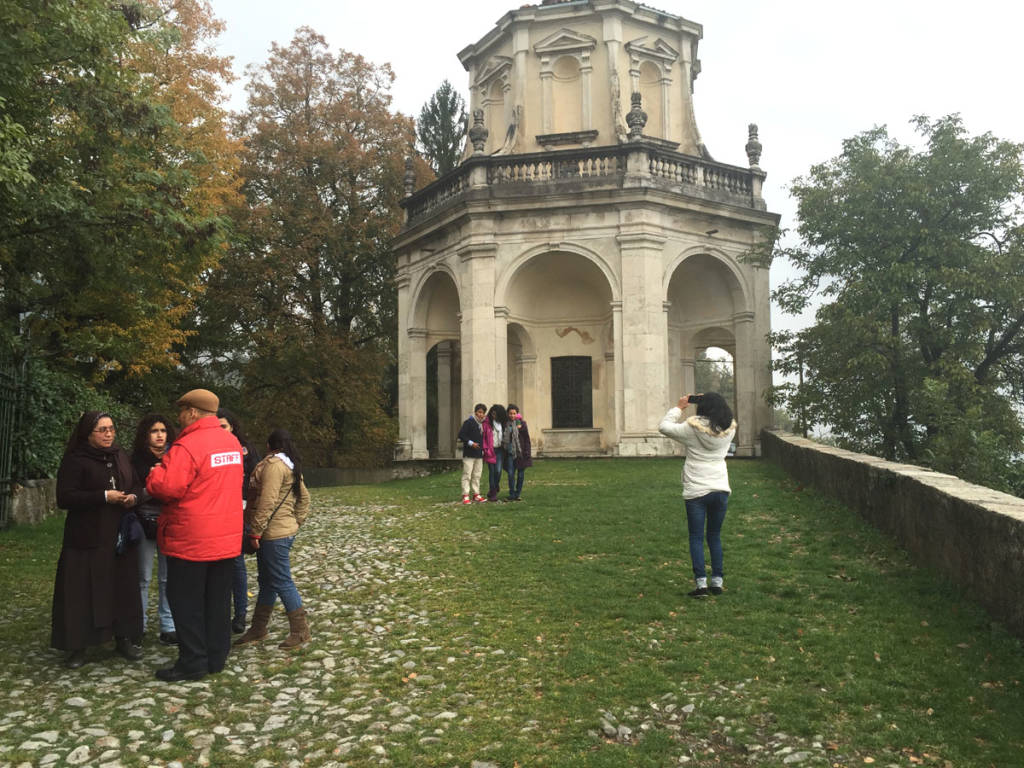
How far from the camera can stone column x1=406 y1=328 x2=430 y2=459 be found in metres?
26.1

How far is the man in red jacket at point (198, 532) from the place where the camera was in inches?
204

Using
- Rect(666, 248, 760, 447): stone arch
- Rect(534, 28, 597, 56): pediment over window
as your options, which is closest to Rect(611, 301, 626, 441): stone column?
Rect(666, 248, 760, 447): stone arch

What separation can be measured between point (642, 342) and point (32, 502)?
47.3 ft

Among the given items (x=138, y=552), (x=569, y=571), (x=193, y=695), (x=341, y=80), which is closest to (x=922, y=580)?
(x=569, y=571)

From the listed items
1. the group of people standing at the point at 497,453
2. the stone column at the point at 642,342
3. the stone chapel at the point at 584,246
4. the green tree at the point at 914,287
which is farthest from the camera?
the stone chapel at the point at 584,246

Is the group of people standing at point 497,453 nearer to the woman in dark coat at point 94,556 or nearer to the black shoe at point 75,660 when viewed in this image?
the woman in dark coat at point 94,556

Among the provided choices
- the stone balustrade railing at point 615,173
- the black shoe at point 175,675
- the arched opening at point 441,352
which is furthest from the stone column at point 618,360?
the black shoe at point 175,675

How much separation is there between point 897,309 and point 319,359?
1852 centimetres

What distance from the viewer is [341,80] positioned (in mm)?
31562

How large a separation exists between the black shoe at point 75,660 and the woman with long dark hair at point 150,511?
16.6 inches

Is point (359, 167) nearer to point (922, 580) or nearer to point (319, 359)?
point (319, 359)

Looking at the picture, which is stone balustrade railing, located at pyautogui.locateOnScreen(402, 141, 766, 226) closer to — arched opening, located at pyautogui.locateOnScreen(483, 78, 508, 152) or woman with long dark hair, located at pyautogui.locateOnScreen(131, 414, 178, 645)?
arched opening, located at pyautogui.locateOnScreen(483, 78, 508, 152)

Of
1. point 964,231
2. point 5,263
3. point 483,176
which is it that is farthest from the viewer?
point 483,176

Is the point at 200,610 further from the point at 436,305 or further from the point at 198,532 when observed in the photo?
A: the point at 436,305
